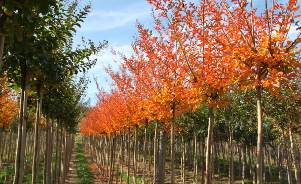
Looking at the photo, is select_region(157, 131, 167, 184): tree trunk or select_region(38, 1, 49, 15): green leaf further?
select_region(157, 131, 167, 184): tree trunk

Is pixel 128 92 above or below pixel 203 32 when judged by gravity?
below

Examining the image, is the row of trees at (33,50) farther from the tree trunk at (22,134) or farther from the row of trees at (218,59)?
the row of trees at (218,59)

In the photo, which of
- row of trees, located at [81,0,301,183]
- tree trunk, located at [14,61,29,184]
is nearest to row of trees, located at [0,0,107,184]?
tree trunk, located at [14,61,29,184]

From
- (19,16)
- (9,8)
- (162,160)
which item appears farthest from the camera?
(162,160)

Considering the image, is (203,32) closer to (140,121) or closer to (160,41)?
(160,41)

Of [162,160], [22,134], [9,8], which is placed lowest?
[162,160]

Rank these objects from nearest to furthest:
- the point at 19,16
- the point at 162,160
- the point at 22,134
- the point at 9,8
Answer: the point at 9,8
the point at 19,16
the point at 162,160
the point at 22,134

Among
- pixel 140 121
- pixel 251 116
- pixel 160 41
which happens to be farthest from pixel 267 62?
pixel 251 116

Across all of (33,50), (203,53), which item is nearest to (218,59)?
(203,53)

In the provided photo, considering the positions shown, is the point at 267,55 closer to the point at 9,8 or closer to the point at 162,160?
the point at 162,160

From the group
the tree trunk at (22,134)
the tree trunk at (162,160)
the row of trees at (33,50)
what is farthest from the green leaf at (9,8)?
the tree trunk at (162,160)

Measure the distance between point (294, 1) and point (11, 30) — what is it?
3.52 m

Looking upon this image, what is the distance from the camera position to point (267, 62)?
3229 mm

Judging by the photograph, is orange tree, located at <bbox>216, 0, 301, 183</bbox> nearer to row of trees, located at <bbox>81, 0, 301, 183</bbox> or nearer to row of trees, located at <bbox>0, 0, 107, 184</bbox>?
row of trees, located at <bbox>81, 0, 301, 183</bbox>
